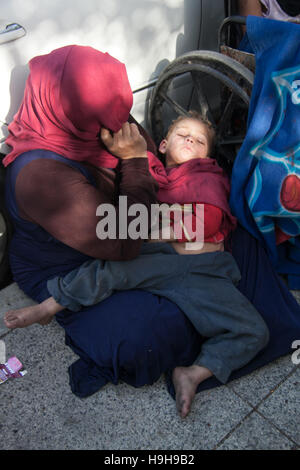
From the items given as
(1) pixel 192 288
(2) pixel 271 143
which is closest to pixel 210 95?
(2) pixel 271 143

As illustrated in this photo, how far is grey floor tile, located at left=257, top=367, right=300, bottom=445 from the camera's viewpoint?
1.71 metres

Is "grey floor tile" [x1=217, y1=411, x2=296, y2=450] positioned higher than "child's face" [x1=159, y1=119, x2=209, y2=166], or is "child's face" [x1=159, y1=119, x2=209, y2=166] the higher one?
"child's face" [x1=159, y1=119, x2=209, y2=166]

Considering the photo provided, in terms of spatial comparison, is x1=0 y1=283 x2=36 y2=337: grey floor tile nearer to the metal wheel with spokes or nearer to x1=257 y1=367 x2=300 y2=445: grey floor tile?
x1=257 y1=367 x2=300 y2=445: grey floor tile

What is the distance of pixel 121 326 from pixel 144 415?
395mm

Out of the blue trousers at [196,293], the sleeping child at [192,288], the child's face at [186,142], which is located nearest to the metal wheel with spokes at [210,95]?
the child's face at [186,142]

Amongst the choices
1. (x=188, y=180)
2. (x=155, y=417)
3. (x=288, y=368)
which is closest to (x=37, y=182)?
(x=188, y=180)

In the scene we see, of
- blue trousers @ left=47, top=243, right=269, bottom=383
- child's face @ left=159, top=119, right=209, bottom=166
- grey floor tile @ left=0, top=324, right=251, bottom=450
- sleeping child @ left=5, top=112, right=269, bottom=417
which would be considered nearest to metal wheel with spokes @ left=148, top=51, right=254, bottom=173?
child's face @ left=159, top=119, right=209, bottom=166

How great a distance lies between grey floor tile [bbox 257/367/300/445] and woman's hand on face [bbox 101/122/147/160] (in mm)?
1289

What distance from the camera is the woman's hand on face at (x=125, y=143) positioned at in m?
1.93

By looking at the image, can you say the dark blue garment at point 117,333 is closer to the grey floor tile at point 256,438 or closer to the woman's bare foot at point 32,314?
the woman's bare foot at point 32,314

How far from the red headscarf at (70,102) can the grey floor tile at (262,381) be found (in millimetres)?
1315

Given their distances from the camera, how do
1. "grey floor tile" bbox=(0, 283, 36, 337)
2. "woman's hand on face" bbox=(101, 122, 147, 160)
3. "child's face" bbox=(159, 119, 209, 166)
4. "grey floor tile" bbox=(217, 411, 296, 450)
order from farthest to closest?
"child's face" bbox=(159, 119, 209, 166), "grey floor tile" bbox=(0, 283, 36, 337), "woman's hand on face" bbox=(101, 122, 147, 160), "grey floor tile" bbox=(217, 411, 296, 450)

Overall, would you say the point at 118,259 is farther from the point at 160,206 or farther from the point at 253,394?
the point at 253,394

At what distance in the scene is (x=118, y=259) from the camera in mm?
1854
